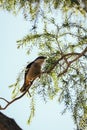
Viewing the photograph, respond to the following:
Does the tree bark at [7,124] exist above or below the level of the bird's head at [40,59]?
above

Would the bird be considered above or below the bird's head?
below

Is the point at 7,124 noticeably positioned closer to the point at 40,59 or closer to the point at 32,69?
the point at 40,59

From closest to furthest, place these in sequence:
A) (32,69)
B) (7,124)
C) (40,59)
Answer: (7,124) < (40,59) < (32,69)

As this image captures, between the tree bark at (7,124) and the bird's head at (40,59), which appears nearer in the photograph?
the tree bark at (7,124)

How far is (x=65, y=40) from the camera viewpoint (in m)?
4.31

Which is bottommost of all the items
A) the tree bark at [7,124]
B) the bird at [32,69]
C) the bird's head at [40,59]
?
the bird at [32,69]

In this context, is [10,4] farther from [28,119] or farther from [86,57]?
[28,119]

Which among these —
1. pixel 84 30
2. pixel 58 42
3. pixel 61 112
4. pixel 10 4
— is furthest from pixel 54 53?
pixel 10 4

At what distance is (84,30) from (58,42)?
38 centimetres

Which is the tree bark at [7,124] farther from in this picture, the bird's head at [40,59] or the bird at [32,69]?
the bird's head at [40,59]

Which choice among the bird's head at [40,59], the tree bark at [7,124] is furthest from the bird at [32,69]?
the tree bark at [7,124]

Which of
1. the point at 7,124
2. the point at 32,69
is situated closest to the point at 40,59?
the point at 32,69

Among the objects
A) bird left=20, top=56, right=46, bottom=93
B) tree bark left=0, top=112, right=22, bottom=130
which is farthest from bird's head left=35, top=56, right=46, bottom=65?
tree bark left=0, top=112, right=22, bottom=130

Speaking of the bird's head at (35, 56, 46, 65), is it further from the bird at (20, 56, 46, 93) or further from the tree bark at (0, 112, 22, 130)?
the tree bark at (0, 112, 22, 130)
